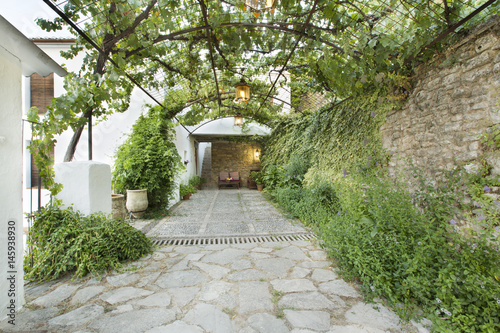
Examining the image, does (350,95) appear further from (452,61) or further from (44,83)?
(44,83)

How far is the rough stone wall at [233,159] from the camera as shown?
13.6 meters

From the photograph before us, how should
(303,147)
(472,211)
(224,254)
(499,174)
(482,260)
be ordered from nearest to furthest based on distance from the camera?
(482,260), (499,174), (472,211), (224,254), (303,147)

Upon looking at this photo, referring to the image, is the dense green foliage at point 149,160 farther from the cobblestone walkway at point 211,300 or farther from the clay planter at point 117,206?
the cobblestone walkway at point 211,300

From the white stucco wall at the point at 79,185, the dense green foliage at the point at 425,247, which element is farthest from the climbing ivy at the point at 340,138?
the white stucco wall at the point at 79,185

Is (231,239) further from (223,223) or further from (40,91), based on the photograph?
(40,91)

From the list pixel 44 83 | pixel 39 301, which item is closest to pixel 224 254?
pixel 39 301

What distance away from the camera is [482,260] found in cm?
173

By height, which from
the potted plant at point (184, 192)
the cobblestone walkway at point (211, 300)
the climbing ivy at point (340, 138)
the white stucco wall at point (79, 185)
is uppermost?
the climbing ivy at point (340, 138)

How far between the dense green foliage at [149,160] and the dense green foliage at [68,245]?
8.52 ft

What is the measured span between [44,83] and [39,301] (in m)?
5.64

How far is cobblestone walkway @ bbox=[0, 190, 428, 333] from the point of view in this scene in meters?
1.90

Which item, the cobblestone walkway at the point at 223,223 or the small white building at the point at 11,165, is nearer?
the small white building at the point at 11,165

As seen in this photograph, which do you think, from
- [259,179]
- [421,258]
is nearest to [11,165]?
[421,258]

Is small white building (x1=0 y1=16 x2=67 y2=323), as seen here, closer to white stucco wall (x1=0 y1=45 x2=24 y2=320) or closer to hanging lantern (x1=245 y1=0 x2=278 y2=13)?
white stucco wall (x1=0 y1=45 x2=24 y2=320)
